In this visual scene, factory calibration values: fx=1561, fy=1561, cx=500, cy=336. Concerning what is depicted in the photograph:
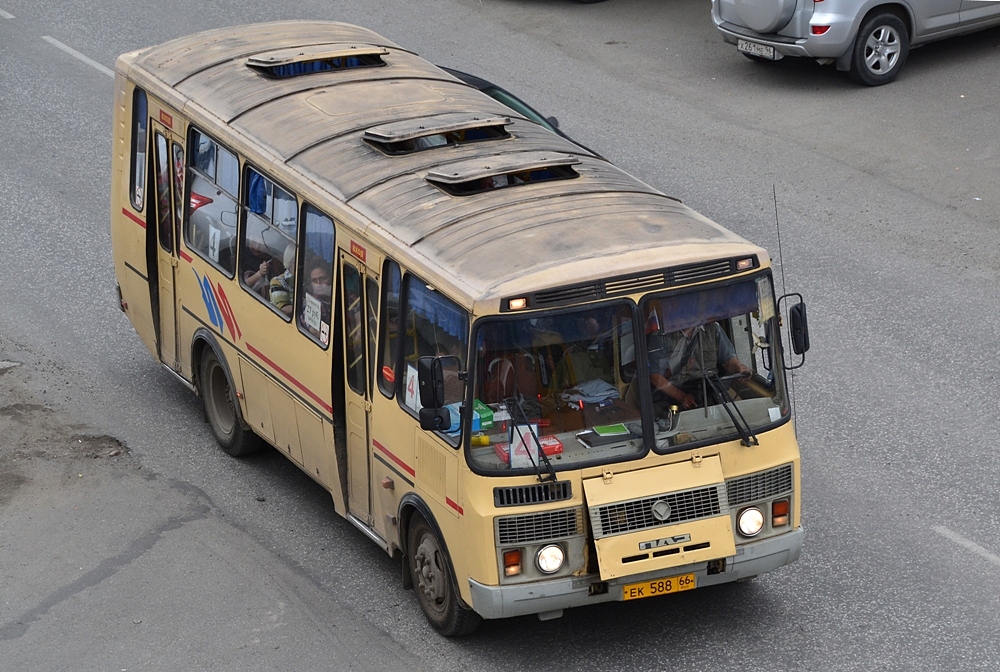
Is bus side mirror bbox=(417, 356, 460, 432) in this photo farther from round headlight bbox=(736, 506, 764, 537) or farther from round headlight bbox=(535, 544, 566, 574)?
round headlight bbox=(736, 506, 764, 537)

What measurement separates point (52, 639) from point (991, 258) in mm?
8982

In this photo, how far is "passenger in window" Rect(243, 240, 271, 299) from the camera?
1052 centimetres

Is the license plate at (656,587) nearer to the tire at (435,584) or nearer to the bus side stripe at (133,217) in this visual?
the tire at (435,584)

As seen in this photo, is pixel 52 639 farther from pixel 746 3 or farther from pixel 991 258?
pixel 746 3

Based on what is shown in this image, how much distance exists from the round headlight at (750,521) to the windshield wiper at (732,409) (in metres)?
0.38

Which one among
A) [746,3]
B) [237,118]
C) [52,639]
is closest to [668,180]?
[746,3]

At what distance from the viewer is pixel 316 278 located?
9906mm

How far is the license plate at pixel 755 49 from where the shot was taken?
18086mm

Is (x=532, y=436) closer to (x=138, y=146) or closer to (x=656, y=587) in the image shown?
(x=656, y=587)

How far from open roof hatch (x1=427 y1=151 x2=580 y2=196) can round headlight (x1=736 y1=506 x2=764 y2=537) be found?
2.34m

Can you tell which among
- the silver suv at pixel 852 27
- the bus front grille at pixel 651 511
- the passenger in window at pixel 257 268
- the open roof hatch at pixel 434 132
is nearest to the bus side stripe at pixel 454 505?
the bus front grille at pixel 651 511

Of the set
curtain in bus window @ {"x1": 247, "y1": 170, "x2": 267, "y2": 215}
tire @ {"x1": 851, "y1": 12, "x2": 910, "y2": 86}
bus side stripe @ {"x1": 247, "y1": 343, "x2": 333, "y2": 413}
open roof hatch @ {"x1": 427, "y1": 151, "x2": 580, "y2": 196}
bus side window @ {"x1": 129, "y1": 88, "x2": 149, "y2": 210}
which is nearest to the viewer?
open roof hatch @ {"x1": 427, "y1": 151, "x2": 580, "y2": 196}

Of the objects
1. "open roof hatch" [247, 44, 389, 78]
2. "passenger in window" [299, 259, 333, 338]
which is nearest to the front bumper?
"passenger in window" [299, 259, 333, 338]

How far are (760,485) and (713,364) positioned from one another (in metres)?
0.74
